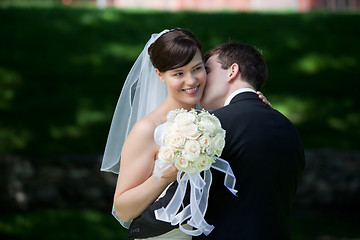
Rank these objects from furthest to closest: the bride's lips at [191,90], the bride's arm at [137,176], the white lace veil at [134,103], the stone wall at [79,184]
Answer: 1. the stone wall at [79,184]
2. the white lace veil at [134,103]
3. the bride's lips at [191,90]
4. the bride's arm at [137,176]

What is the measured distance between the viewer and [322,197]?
9.80 metres

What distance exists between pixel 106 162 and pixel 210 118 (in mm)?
1564

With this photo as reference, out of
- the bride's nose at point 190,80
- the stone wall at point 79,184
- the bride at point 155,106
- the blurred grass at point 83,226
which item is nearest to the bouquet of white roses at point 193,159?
the bride at point 155,106

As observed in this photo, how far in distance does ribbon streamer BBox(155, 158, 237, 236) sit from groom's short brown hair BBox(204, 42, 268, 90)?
2.58 feet

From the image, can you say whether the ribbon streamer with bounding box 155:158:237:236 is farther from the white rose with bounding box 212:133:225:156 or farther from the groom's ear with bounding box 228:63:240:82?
the groom's ear with bounding box 228:63:240:82

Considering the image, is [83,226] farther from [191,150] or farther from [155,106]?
[191,150]

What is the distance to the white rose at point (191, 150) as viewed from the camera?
2.62m

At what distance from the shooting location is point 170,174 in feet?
9.16

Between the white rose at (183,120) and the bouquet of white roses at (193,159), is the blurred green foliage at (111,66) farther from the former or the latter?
the white rose at (183,120)

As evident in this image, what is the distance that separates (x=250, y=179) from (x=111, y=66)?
8.18m

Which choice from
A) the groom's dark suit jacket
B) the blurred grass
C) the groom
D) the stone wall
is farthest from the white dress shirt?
the stone wall

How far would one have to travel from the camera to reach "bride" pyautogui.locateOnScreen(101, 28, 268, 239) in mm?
3090

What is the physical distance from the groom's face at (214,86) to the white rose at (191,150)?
0.84m

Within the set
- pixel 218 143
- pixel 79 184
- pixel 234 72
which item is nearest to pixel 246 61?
pixel 234 72
